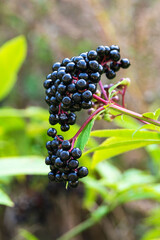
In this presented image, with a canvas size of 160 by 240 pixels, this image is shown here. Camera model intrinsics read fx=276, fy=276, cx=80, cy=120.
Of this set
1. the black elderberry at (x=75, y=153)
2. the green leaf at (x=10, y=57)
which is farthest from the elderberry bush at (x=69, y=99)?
the green leaf at (x=10, y=57)

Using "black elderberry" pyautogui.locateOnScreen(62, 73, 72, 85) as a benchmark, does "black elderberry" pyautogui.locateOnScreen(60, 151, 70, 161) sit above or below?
below

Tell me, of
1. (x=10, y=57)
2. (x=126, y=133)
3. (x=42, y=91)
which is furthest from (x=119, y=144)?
(x=42, y=91)

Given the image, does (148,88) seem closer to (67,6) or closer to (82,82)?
(67,6)

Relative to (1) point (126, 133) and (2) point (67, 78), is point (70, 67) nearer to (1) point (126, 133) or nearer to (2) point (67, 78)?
(2) point (67, 78)

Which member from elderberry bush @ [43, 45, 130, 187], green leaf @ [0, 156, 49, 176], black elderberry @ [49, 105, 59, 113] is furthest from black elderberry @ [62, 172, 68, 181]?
green leaf @ [0, 156, 49, 176]

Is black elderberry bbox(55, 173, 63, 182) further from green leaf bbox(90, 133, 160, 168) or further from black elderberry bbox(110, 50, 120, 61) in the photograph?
black elderberry bbox(110, 50, 120, 61)

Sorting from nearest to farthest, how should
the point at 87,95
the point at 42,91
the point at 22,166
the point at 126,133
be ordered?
1. the point at 87,95
2. the point at 126,133
3. the point at 22,166
4. the point at 42,91

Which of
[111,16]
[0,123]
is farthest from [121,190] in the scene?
[111,16]
